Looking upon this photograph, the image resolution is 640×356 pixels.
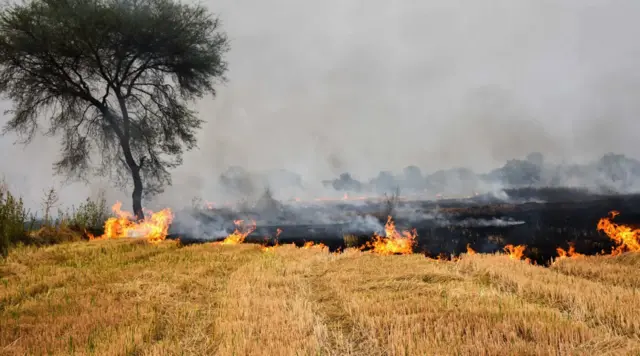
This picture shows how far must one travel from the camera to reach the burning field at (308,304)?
5.38 metres

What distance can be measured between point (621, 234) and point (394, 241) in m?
9.20

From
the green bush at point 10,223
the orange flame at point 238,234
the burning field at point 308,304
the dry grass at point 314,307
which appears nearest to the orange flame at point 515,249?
the burning field at point 308,304

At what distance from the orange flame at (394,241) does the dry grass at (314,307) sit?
5.66 meters

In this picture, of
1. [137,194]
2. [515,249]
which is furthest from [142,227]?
[515,249]

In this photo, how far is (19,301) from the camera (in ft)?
26.3

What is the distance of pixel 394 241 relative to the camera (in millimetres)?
18688

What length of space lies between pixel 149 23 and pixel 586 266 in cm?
2284

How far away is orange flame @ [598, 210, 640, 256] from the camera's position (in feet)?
49.5

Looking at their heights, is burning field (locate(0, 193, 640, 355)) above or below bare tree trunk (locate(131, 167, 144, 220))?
below

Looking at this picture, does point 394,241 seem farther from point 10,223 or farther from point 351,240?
point 10,223

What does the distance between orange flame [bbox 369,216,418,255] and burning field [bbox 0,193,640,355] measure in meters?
4.58

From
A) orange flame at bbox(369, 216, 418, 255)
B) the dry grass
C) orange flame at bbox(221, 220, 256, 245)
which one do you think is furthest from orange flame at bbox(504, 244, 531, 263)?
orange flame at bbox(221, 220, 256, 245)

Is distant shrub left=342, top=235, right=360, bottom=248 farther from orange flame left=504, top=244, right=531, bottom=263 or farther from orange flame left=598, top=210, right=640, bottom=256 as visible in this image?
orange flame left=598, top=210, right=640, bottom=256

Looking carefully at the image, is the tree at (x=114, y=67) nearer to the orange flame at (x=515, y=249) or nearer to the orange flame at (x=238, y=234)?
the orange flame at (x=238, y=234)
